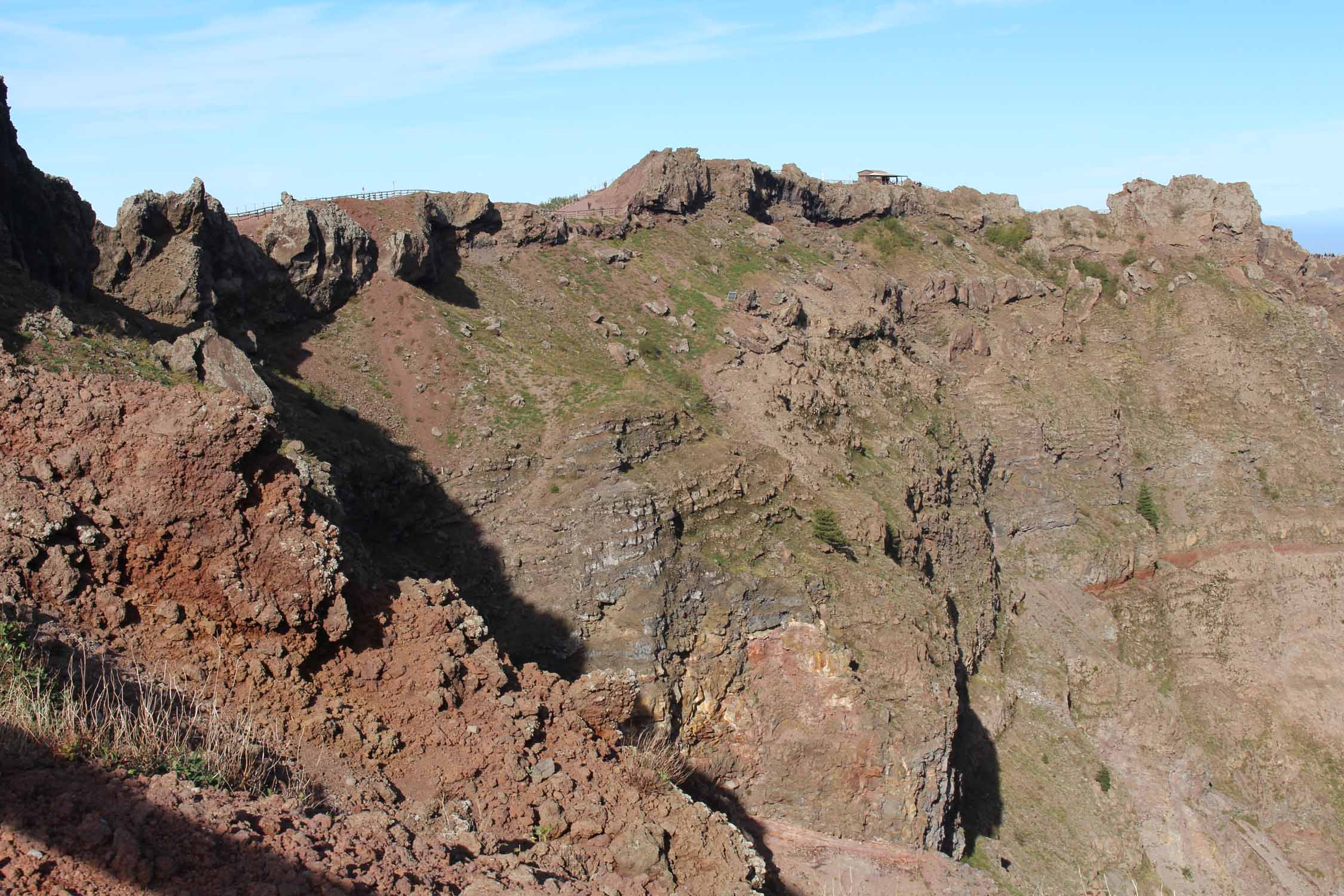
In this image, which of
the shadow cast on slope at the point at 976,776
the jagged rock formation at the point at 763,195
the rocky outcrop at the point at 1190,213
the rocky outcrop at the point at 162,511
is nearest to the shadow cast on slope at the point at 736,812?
the shadow cast on slope at the point at 976,776

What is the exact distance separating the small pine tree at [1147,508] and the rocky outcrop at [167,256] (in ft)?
138

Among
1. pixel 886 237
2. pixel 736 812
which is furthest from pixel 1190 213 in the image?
pixel 736 812

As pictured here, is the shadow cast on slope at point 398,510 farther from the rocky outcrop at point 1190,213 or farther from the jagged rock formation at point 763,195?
the rocky outcrop at point 1190,213

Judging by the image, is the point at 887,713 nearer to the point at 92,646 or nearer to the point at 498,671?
the point at 498,671

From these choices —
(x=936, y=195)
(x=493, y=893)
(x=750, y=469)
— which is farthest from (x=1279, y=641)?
(x=493, y=893)

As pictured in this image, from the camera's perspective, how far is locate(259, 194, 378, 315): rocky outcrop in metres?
31.5

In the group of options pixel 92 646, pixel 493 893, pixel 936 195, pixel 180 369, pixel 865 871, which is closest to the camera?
pixel 493 893

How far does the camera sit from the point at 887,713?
25.9 meters

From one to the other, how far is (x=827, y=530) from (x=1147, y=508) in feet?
85.2

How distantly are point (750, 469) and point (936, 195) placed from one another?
38.6m

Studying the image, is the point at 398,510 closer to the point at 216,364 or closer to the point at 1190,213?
the point at 216,364

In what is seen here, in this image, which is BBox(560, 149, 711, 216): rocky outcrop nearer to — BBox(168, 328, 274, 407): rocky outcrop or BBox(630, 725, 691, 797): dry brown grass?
BBox(168, 328, 274, 407): rocky outcrop

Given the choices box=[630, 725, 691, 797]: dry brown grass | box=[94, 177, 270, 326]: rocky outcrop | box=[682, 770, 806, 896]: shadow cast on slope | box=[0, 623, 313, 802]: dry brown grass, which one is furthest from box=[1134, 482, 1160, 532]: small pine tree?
box=[0, 623, 313, 802]: dry brown grass

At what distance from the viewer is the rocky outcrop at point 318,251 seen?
103ft
